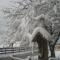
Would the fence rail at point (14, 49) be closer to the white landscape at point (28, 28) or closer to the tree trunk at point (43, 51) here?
the white landscape at point (28, 28)

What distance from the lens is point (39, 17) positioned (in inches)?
104

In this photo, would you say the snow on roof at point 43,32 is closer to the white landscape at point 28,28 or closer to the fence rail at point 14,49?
the white landscape at point 28,28

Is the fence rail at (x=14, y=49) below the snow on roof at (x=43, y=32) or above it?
below

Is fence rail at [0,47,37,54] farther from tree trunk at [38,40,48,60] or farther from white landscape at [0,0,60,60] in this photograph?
tree trunk at [38,40,48,60]

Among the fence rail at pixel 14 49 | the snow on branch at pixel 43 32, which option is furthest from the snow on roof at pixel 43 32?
the fence rail at pixel 14 49

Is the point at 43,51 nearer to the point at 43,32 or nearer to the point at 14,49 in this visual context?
the point at 43,32

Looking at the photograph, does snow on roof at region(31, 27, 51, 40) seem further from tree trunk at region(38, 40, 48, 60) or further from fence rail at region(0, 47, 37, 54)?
fence rail at region(0, 47, 37, 54)

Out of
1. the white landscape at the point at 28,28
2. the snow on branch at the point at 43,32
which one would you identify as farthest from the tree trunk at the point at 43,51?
the snow on branch at the point at 43,32

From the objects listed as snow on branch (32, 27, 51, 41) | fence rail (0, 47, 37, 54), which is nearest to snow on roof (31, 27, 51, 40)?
snow on branch (32, 27, 51, 41)

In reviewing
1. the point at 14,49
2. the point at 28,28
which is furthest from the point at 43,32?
the point at 14,49

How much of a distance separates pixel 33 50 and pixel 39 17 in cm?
46

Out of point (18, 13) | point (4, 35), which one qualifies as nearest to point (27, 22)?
point (18, 13)

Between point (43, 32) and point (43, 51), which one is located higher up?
point (43, 32)

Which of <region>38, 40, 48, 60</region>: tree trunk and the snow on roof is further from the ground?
the snow on roof
